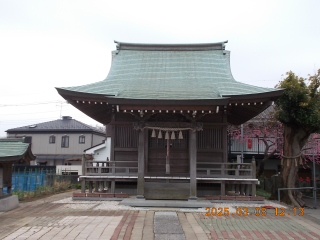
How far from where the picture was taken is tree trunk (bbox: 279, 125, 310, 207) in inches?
561

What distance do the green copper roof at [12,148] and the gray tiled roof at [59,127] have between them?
23.0 meters

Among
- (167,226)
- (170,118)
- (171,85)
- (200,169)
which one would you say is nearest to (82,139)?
(171,85)

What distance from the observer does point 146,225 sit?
25.4ft

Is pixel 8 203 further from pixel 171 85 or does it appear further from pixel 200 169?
pixel 171 85

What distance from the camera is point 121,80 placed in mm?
13336

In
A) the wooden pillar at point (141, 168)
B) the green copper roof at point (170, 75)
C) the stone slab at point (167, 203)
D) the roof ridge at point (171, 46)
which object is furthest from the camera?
the roof ridge at point (171, 46)

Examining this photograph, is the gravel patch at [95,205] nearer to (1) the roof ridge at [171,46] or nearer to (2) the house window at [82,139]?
(1) the roof ridge at [171,46]

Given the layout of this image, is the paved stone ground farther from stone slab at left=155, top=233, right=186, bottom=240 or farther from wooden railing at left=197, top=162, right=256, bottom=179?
wooden railing at left=197, top=162, right=256, bottom=179

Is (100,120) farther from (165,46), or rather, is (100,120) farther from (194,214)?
(194,214)

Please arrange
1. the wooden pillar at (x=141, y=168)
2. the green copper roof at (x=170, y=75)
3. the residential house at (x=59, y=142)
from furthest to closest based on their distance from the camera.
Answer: the residential house at (x=59, y=142)
the green copper roof at (x=170, y=75)
the wooden pillar at (x=141, y=168)

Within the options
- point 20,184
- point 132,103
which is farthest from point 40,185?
point 132,103

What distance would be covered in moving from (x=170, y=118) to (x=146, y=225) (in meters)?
4.96

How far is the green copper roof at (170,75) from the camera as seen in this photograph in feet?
37.2
